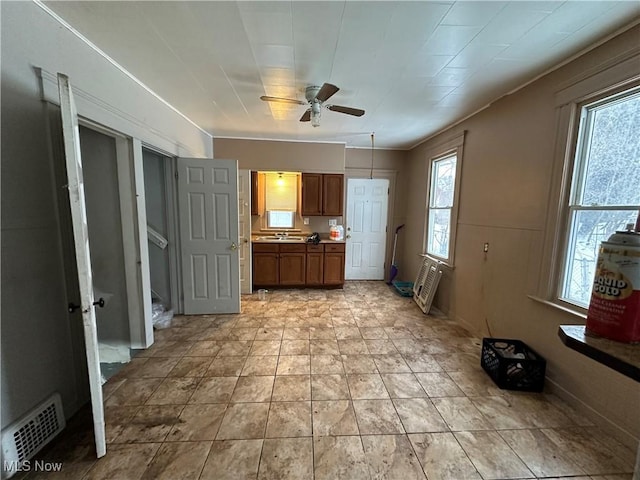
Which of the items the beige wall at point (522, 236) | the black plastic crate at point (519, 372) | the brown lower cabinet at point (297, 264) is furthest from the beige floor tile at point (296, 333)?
the beige wall at point (522, 236)

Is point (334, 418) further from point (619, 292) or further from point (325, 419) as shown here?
point (619, 292)

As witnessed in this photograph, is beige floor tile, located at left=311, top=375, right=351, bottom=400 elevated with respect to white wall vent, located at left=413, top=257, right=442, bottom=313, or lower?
lower

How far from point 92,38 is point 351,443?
3193mm

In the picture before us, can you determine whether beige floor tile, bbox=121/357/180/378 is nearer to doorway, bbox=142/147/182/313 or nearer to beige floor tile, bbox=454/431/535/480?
doorway, bbox=142/147/182/313

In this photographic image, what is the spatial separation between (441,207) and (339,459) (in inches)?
136

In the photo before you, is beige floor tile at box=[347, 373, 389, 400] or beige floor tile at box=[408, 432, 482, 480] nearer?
beige floor tile at box=[408, 432, 482, 480]

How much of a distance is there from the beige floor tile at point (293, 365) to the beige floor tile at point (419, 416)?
2.68 ft

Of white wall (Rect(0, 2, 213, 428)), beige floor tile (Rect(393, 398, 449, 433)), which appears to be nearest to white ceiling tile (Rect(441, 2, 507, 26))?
white wall (Rect(0, 2, 213, 428))

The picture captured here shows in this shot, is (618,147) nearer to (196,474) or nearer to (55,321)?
(196,474)

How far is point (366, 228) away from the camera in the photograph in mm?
5219

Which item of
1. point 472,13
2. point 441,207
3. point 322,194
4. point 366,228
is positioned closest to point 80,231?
point 472,13

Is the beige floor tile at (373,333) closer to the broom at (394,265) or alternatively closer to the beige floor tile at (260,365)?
the beige floor tile at (260,365)

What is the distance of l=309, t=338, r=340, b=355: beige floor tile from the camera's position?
2684mm

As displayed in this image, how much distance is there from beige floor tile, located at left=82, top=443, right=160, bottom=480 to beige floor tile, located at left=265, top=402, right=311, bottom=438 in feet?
2.25
